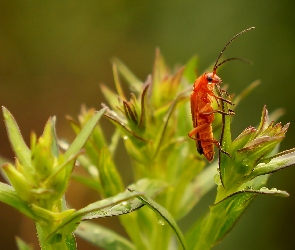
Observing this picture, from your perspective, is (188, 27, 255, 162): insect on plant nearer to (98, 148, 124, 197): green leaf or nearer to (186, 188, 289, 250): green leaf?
(186, 188, 289, 250): green leaf

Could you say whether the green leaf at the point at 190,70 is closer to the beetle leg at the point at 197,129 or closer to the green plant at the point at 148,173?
the green plant at the point at 148,173

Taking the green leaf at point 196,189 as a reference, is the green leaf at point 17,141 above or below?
above

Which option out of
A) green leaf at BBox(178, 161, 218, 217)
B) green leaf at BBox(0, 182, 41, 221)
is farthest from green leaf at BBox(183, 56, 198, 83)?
green leaf at BBox(0, 182, 41, 221)

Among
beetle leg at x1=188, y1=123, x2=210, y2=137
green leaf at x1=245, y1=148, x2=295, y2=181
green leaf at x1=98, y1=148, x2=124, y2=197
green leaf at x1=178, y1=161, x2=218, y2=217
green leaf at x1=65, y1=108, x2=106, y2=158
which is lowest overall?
green leaf at x1=178, y1=161, x2=218, y2=217

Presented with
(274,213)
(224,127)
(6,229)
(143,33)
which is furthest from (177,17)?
(224,127)

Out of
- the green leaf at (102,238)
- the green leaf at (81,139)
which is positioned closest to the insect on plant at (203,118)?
the green leaf at (81,139)

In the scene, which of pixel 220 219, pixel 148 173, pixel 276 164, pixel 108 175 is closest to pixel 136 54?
pixel 148 173

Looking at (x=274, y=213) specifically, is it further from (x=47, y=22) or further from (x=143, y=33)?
(x=47, y=22)

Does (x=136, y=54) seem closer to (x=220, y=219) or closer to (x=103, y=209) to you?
(x=220, y=219)
